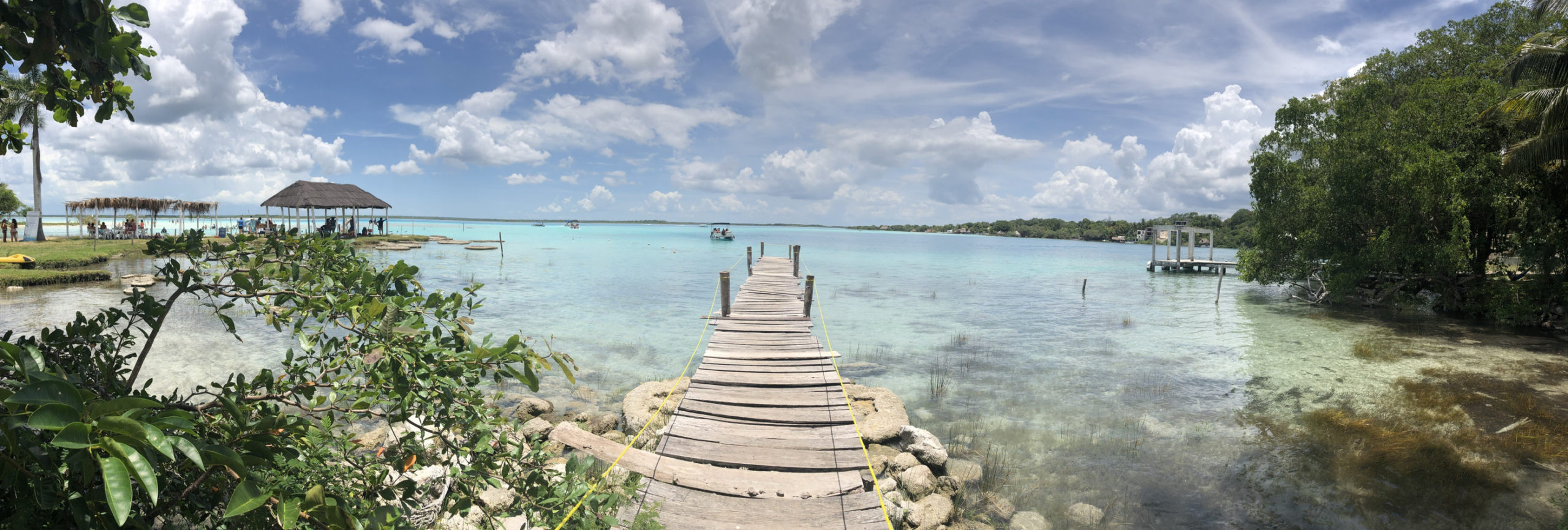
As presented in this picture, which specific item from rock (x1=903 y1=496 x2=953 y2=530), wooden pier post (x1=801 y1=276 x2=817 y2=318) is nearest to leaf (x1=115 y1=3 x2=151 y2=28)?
rock (x1=903 y1=496 x2=953 y2=530)

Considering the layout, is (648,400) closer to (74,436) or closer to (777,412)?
(777,412)

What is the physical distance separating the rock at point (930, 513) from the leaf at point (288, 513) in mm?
4740

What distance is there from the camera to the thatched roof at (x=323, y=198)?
112ft

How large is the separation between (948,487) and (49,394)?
20.7 feet

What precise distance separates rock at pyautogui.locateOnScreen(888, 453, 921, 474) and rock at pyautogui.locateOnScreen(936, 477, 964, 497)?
1.05ft

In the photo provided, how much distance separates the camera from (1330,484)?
269 inches

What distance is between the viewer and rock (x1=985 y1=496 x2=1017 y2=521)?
5.90m

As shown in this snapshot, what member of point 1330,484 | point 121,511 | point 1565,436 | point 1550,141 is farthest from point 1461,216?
point 121,511

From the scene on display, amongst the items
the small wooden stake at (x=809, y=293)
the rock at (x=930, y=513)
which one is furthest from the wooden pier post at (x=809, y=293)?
the rock at (x=930, y=513)

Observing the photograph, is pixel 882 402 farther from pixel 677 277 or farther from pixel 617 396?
pixel 677 277

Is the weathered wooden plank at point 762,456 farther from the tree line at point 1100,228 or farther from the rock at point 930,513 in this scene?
the tree line at point 1100,228

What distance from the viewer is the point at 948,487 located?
6176mm

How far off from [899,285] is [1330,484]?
837 inches

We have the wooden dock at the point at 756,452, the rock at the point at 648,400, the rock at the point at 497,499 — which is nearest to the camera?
the wooden dock at the point at 756,452
